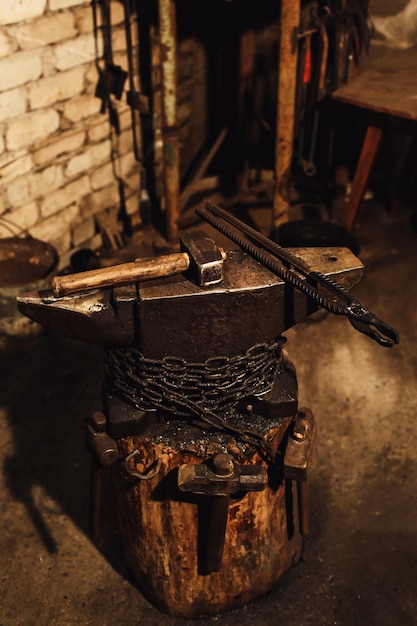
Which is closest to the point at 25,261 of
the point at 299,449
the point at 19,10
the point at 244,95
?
the point at 19,10

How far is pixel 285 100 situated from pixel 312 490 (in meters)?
2.70

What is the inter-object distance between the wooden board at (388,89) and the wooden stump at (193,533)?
9.78 feet

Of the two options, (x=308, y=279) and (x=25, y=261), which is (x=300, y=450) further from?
(x=25, y=261)

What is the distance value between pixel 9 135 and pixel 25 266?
956 millimetres

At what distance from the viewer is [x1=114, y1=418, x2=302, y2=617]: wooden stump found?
2.64m

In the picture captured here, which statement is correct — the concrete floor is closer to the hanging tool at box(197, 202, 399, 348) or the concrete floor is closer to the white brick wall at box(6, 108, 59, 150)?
the white brick wall at box(6, 108, 59, 150)

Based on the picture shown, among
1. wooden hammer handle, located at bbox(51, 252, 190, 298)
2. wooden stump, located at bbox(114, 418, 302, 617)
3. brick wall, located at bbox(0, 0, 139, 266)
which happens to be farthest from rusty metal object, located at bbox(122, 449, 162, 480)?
brick wall, located at bbox(0, 0, 139, 266)

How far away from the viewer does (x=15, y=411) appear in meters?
4.22

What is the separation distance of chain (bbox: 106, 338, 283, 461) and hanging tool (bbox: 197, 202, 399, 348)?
32 cm

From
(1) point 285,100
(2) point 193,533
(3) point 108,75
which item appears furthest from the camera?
(3) point 108,75

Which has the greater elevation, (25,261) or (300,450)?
(300,450)

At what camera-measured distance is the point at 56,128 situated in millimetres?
4926

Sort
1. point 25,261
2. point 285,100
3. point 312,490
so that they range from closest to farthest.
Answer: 1. point 312,490
2. point 285,100
3. point 25,261

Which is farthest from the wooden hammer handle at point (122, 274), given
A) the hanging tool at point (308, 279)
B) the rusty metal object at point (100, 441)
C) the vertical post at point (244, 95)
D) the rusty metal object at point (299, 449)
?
the vertical post at point (244, 95)
